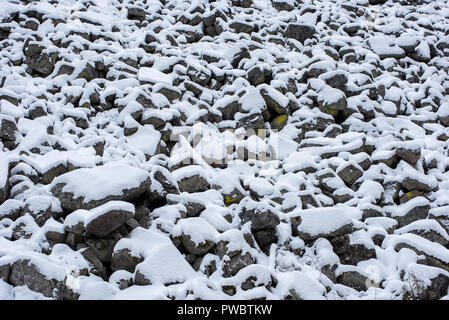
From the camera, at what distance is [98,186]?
4.27m

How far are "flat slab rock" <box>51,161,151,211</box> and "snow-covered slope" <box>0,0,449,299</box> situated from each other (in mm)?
27

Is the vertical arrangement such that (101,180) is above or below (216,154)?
above

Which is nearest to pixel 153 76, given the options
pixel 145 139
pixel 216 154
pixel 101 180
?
pixel 145 139

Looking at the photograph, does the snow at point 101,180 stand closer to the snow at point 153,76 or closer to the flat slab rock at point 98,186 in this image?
the flat slab rock at point 98,186

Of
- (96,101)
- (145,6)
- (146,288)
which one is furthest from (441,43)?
(146,288)

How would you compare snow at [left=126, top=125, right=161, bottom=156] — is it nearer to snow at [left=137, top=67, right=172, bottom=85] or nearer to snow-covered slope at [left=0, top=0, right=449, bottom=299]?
snow-covered slope at [left=0, top=0, right=449, bottom=299]

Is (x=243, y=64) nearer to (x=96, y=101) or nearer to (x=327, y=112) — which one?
(x=327, y=112)

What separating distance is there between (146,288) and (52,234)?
55.1 inches

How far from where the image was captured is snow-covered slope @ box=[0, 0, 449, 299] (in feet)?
13.0

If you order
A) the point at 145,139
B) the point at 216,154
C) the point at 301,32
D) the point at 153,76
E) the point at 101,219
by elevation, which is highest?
the point at 301,32

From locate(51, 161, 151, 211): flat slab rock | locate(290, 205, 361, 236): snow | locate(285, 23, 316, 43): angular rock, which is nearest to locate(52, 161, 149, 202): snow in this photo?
locate(51, 161, 151, 211): flat slab rock

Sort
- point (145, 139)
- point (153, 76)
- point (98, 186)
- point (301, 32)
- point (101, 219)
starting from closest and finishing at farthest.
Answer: point (101, 219) < point (98, 186) < point (145, 139) < point (153, 76) < point (301, 32)

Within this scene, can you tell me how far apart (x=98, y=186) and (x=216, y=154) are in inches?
86.2

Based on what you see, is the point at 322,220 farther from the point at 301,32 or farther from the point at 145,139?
the point at 301,32
